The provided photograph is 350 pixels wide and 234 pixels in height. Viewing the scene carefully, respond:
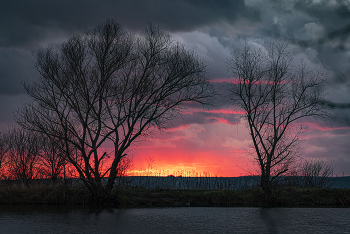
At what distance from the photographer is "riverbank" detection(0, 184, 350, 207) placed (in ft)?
90.6

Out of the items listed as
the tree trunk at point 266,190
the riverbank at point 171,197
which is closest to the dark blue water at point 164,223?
the riverbank at point 171,197

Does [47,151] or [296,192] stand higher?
[47,151]

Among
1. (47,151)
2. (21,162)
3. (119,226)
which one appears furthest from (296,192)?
(21,162)

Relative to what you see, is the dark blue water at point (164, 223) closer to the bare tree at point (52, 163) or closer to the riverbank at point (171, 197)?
the riverbank at point (171, 197)

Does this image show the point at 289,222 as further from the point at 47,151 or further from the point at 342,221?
the point at 47,151

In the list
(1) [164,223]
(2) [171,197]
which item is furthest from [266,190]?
(1) [164,223]

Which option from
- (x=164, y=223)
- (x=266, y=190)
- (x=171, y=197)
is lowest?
(x=164, y=223)

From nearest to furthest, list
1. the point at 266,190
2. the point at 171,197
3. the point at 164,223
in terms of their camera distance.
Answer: the point at 164,223
the point at 266,190
the point at 171,197

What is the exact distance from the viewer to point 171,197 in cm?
3038

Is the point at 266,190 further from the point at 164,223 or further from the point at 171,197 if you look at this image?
the point at 164,223

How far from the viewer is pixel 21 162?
43.1m

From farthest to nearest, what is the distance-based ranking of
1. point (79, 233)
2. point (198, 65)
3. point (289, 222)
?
point (198, 65) → point (289, 222) → point (79, 233)

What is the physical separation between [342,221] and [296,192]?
12125mm

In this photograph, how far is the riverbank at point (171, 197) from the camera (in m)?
27.6
